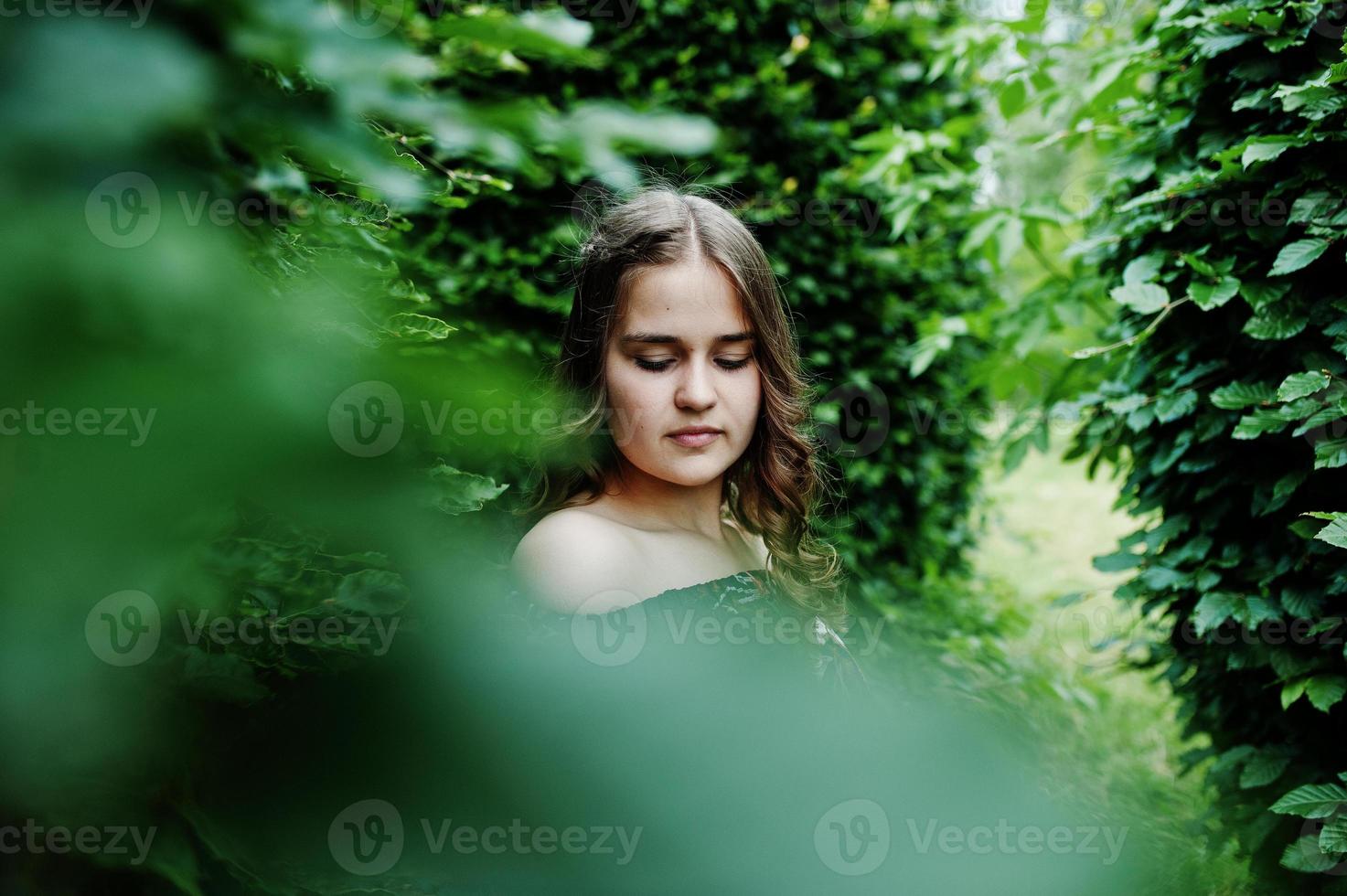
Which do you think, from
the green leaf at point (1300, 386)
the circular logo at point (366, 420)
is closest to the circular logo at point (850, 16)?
the green leaf at point (1300, 386)

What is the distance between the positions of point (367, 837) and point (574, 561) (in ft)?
3.34

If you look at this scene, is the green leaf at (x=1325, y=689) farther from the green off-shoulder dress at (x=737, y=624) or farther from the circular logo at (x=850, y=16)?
the circular logo at (x=850, y=16)

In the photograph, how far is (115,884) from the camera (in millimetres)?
509

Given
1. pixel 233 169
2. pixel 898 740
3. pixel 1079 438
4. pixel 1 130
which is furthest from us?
pixel 1079 438

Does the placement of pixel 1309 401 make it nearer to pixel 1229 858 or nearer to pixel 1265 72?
pixel 1265 72

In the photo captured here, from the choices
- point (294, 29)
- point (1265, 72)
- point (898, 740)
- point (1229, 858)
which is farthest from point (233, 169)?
point (1229, 858)

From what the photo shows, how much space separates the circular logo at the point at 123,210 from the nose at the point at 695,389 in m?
1.29

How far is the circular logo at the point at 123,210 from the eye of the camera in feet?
1.13

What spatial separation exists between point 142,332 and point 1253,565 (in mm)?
2219

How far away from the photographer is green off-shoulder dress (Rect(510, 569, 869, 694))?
0.78 metres

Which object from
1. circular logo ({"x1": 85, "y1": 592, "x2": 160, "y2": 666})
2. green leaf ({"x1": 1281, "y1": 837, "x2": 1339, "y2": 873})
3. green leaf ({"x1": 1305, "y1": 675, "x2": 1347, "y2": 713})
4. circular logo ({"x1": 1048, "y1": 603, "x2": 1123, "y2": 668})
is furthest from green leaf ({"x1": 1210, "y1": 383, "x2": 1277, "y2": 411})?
circular logo ({"x1": 1048, "y1": 603, "x2": 1123, "y2": 668})

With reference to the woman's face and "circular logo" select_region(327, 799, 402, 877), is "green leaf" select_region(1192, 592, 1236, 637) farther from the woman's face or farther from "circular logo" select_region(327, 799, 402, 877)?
"circular logo" select_region(327, 799, 402, 877)

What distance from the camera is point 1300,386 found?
1.71 meters

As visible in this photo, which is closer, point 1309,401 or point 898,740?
point 898,740
